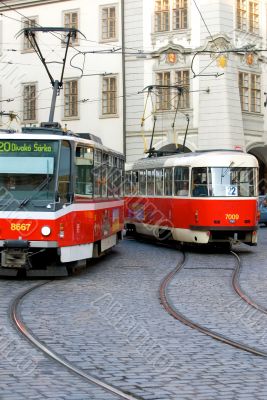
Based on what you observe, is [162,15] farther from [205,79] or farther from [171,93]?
[205,79]

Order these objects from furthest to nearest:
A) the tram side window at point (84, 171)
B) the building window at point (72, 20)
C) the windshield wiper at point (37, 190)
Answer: the building window at point (72, 20) → the tram side window at point (84, 171) → the windshield wiper at point (37, 190)

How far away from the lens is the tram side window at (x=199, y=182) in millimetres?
19609

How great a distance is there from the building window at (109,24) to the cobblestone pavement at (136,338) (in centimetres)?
2379

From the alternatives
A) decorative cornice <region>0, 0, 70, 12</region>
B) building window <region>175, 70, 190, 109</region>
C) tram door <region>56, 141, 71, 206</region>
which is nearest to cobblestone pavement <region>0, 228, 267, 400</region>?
tram door <region>56, 141, 71, 206</region>

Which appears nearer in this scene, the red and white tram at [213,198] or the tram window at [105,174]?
the tram window at [105,174]

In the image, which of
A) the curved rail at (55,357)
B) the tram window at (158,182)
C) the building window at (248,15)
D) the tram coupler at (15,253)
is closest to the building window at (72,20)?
the building window at (248,15)

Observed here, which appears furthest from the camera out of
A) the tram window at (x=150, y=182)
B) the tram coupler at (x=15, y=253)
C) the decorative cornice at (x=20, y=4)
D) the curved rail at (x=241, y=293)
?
the decorative cornice at (x=20, y=4)

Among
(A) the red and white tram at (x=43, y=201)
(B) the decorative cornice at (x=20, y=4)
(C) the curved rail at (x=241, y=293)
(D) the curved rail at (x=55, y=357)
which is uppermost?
(B) the decorative cornice at (x=20, y=4)

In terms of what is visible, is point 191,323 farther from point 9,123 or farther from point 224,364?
point 9,123

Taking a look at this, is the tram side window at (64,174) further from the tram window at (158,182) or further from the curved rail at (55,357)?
the tram window at (158,182)

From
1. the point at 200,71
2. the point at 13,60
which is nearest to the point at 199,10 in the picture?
the point at 200,71

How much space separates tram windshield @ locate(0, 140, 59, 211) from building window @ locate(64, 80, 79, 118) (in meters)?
24.0

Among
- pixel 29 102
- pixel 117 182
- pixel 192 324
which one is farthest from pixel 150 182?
pixel 29 102

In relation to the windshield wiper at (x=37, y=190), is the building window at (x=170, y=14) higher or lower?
higher
